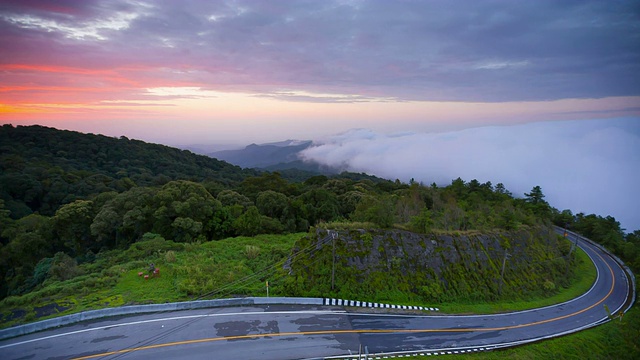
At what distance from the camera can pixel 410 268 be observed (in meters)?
25.4

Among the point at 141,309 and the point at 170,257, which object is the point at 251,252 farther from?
the point at 141,309

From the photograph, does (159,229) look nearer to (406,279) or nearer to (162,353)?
(162,353)

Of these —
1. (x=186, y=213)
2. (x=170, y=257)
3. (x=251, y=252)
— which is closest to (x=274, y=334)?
(x=251, y=252)

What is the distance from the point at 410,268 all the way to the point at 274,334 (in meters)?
13.0

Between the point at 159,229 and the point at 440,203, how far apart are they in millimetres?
37057

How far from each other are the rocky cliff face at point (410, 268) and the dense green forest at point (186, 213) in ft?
7.23

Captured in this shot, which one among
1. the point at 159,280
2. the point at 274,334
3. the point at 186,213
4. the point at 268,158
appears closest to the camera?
the point at 274,334

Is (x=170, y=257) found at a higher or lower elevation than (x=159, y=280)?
higher

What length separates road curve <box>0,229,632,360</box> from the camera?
15.4 meters

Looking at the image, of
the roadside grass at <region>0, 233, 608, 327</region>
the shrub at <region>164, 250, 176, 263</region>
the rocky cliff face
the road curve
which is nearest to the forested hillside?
the roadside grass at <region>0, 233, 608, 327</region>

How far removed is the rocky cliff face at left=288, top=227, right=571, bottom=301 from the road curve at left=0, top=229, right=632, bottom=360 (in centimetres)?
236

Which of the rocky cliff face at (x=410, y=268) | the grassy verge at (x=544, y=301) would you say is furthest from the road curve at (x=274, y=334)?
the rocky cliff face at (x=410, y=268)

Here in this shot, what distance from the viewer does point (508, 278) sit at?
94.4ft

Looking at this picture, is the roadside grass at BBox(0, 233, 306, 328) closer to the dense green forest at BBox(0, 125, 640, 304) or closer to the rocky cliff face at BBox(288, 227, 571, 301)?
the dense green forest at BBox(0, 125, 640, 304)
